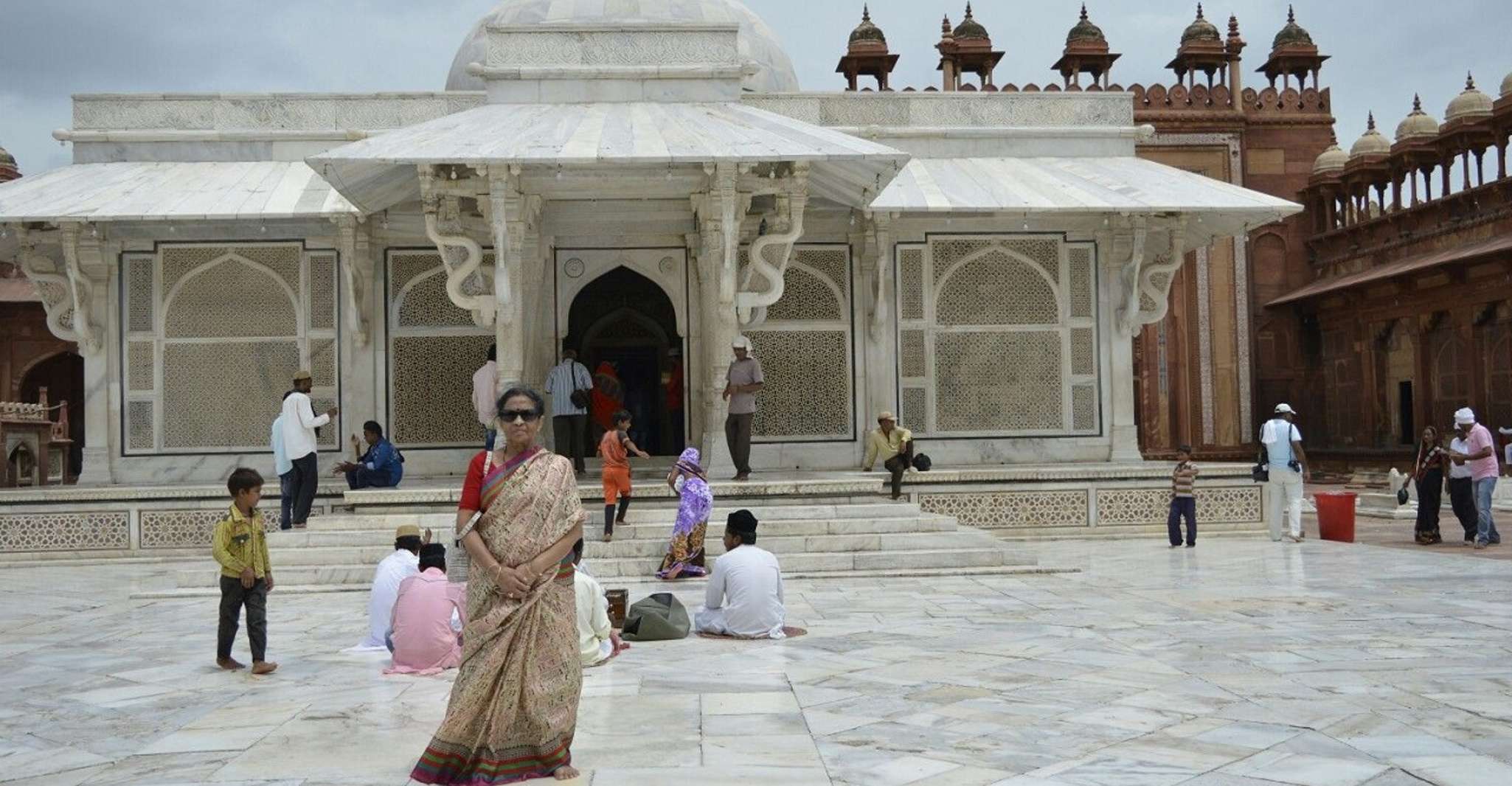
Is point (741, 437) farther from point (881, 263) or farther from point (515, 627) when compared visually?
point (515, 627)

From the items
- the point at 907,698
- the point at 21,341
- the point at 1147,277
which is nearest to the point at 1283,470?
the point at 1147,277

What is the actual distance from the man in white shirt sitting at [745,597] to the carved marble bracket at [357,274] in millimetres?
7483

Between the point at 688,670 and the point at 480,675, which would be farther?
the point at 688,670

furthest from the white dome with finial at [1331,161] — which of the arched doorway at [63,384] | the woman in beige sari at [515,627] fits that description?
the woman in beige sari at [515,627]

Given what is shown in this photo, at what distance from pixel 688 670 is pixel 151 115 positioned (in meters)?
11.2

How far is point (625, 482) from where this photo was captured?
35.1 ft

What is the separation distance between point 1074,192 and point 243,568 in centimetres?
956

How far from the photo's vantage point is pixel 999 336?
14.8 m

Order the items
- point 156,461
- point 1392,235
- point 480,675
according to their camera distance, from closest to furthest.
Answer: point 480,675, point 156,461, point 1392,235

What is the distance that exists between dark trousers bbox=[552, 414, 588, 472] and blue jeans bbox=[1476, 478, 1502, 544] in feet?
25.4

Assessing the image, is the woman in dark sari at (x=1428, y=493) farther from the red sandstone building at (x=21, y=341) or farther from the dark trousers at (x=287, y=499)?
the red sandstone building at (x=21, y=341)

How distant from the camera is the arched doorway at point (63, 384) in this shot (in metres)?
25.8

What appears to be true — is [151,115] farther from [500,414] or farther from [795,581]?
[500,414]

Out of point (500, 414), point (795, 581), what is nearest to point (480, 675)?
point (500, 414)
